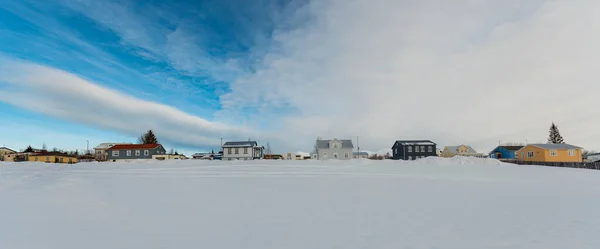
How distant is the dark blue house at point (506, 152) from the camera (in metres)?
66.2

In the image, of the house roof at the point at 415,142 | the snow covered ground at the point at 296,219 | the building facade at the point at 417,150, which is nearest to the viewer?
the snow covered ground at the point at 296,219

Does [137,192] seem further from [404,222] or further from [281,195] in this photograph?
[404,222]

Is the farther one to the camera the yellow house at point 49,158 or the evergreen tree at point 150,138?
the evergreen tree at point 150,138

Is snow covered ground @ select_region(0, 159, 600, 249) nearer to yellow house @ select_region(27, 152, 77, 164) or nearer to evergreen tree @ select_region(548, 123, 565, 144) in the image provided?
yellow house @ select_region(27, 152, 77, 164)

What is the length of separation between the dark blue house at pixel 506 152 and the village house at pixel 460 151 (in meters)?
6.22

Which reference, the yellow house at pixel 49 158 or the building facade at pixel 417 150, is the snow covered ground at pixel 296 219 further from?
the yellow house at pixel 49 158

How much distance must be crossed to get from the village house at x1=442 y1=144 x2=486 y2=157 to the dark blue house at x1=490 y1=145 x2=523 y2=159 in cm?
622

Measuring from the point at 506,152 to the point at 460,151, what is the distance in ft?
42.3

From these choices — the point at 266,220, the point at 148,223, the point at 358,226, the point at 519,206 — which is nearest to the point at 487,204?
the point at 519,206

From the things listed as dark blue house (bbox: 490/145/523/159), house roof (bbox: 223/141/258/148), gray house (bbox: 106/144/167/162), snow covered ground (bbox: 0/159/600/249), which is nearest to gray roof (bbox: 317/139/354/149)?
house roof (bbox: 223/141/258/148)

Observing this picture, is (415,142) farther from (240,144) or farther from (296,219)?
(296,219)

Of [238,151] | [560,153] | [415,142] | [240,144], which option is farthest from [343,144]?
[560,153]

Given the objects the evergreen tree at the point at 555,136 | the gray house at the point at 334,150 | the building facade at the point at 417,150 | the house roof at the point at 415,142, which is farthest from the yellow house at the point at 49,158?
the evergreen tree at the point at 555,136

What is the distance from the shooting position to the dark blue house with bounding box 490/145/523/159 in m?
66.2
